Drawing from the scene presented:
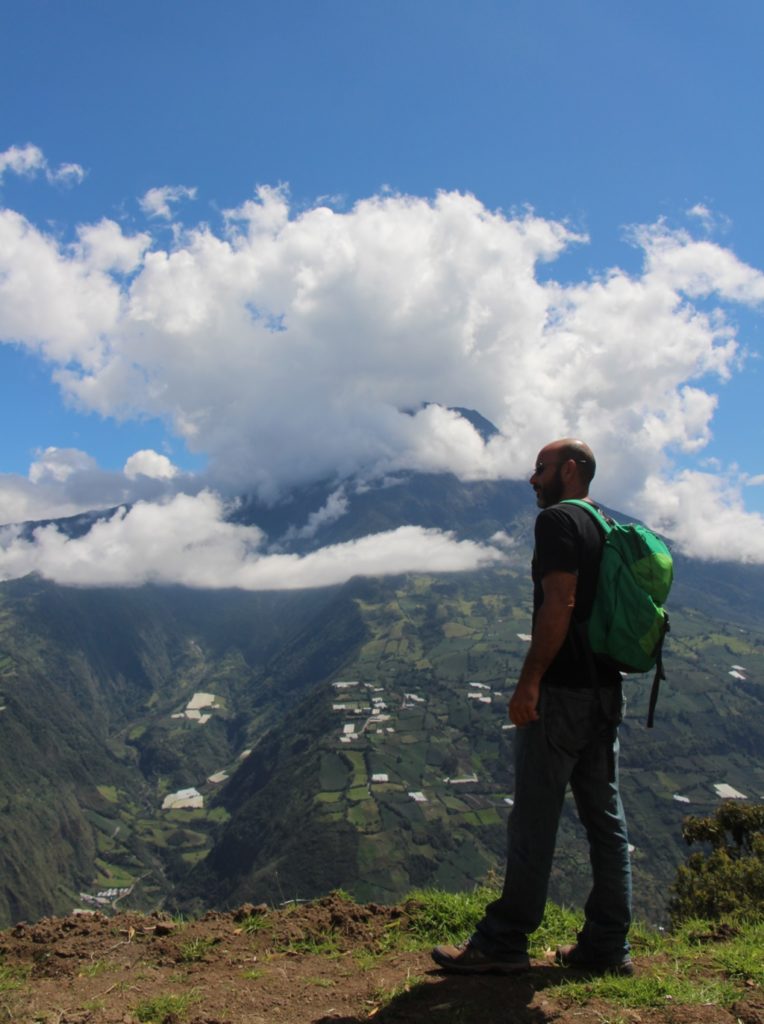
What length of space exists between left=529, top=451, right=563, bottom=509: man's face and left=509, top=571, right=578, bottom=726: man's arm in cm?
97

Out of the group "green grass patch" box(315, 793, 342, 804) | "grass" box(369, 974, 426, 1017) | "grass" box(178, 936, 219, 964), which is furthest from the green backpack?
"green grass patch" box(315, 793, 342, 804)

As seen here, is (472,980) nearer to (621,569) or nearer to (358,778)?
(621,569)

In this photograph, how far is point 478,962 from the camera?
5336mm

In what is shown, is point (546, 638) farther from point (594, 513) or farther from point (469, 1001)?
point (469, 1001)

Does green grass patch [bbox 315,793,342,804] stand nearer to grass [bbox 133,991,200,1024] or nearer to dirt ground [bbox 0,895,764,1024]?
dirt ground [bbox 0,895,764,1024]

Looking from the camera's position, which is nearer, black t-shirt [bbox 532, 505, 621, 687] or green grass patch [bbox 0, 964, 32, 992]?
black t-shirt [bbox 532, 505, 621, 687]

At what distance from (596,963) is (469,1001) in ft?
4.19

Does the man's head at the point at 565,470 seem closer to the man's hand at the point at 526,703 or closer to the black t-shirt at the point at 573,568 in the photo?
the black t-shirt at the point at 573,568

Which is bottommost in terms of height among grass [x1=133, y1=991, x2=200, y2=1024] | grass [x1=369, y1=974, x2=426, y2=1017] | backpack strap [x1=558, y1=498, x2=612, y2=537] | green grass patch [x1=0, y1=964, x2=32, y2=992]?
green grass patch [x1=0, y1=964, x2=32, y2=992]

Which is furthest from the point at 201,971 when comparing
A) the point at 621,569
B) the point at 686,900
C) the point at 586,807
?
the point at 686,900

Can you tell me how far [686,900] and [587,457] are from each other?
14.9 meters

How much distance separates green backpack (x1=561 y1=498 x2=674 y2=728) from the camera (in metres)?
5.17

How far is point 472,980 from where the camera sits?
5195 millimetres

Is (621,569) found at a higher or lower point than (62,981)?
higher
